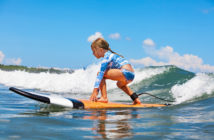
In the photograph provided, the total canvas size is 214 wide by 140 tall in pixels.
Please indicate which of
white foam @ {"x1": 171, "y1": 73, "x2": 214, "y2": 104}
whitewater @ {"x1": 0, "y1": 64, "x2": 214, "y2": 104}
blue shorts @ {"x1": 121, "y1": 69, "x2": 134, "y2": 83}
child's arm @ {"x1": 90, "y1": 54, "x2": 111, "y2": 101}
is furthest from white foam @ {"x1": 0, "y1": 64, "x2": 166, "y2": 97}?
child's arm @ {"x1": 90, "y1": 54, "x2": 111, "y2": 101}

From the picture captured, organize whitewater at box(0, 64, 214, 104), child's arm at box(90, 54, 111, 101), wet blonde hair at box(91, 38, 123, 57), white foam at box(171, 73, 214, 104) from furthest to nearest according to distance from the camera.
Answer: whitewater at box(0, 64, 214, 104) → white foam at box(171, 73, 214, 104) → wet blonde hair at box(91, 38, 123, 57) → child's arm at box(90, 54, 111, 101)

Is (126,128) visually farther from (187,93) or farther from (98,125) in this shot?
(187,93)

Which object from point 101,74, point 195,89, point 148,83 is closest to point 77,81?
point 148,83

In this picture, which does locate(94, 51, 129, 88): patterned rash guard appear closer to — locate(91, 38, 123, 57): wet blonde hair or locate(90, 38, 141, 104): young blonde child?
locate(90, 38, 141, 104): young blonde child

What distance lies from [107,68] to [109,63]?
0.32ft

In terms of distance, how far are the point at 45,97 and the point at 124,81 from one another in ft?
4.79

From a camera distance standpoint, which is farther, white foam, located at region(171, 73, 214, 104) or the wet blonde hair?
white foam, located at region(171, 73, 214, 104)

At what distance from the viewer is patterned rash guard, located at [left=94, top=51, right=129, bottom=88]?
5.02 m

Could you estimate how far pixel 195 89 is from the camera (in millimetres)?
7559

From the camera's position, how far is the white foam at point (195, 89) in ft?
23.0

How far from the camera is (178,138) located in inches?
101

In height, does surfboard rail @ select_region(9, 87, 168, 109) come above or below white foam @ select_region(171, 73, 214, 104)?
below

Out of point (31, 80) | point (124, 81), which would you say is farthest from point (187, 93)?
point (31, 80)

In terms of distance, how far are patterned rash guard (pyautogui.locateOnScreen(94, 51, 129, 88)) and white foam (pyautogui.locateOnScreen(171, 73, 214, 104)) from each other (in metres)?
2.19
